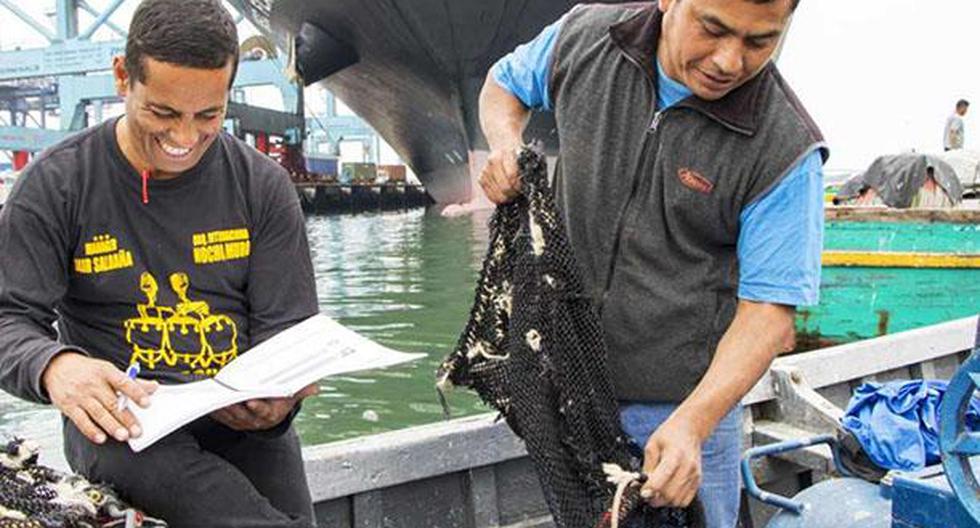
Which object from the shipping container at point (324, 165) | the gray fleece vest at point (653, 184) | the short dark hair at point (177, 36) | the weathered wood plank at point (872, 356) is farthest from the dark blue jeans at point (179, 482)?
the shipping container at point (324, 165)

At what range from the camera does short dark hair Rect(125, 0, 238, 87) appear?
5.76ft

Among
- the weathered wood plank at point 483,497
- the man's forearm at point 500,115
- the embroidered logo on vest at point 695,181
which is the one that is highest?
the man's forearm at point 500,115

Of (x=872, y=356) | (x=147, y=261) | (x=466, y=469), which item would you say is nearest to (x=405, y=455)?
(x=466, y=469)

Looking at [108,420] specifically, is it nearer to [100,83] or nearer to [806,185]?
[806,185]

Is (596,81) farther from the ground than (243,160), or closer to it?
farther from the ground

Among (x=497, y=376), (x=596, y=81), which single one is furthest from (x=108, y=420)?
(x=596, y=81)

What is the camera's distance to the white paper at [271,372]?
5.30 feet

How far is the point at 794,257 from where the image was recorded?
174cm

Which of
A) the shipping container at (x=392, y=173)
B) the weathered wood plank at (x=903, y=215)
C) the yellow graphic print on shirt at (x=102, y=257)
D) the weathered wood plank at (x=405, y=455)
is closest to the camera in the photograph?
the yellow graphic print on shirt at (x=102, y=257)

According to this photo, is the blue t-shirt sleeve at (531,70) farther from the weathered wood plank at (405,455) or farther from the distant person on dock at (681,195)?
the weathered wood plank at (405,455)

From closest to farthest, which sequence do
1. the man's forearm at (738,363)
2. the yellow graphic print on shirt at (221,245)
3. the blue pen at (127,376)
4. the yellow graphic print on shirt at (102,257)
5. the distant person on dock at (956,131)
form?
the blue pen at (127,376) < the man's forearm at (738,363) < the yellow graphic print on shirt at (102,257) < the yellow graphic print on shirt at (221,245) < the distant person on dock at (956,131)

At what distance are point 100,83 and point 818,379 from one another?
1554 inches

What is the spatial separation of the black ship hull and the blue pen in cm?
1330

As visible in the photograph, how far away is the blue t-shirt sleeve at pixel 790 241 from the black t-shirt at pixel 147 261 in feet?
3.39
